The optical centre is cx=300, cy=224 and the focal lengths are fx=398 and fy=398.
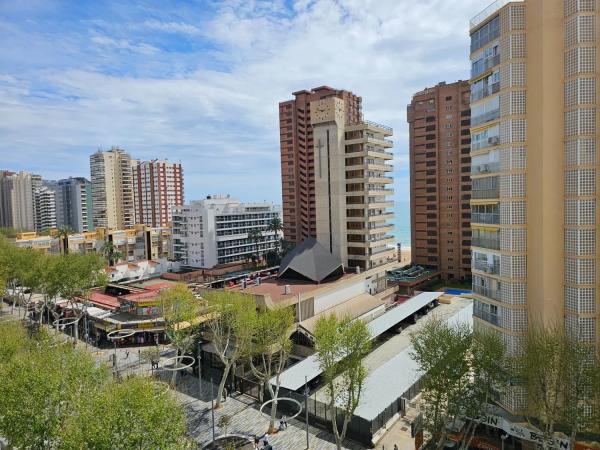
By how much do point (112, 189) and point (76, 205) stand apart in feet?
49.9

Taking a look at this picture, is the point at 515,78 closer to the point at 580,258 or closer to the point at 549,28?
the point at 549,28

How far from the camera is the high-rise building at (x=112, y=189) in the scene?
141 meters

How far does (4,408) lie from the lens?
17.5 meters

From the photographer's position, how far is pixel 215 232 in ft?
285

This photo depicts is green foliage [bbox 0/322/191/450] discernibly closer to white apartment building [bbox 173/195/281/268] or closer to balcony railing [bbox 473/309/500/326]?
balcony railing [bbox 473/309/500/326]

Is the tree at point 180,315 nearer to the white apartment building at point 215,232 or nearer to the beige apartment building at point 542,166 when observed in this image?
the beige apartment building at point 542,166

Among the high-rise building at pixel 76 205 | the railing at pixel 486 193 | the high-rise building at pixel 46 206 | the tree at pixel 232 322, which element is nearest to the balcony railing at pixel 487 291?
the railing at pixel 486 193

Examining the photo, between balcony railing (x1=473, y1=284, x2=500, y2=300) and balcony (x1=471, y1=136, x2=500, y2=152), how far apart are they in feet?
29.1

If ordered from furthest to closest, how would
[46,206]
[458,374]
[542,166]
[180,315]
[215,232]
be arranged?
[46,206] < [215,232] < [180,315] < [542,166] < [458,374]

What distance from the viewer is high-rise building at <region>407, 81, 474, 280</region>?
7719 centimetres

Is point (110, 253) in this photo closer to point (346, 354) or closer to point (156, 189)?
point (156, 189)

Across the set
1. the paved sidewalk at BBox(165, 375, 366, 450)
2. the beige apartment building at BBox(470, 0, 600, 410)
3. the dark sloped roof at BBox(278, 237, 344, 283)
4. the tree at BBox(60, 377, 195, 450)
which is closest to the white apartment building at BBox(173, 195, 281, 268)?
the dark sloped roof at BBox(278, 237, 344, 283)

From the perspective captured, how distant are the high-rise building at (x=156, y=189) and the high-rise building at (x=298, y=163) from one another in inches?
2416

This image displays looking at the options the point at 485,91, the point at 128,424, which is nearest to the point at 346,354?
the point at 128,424
